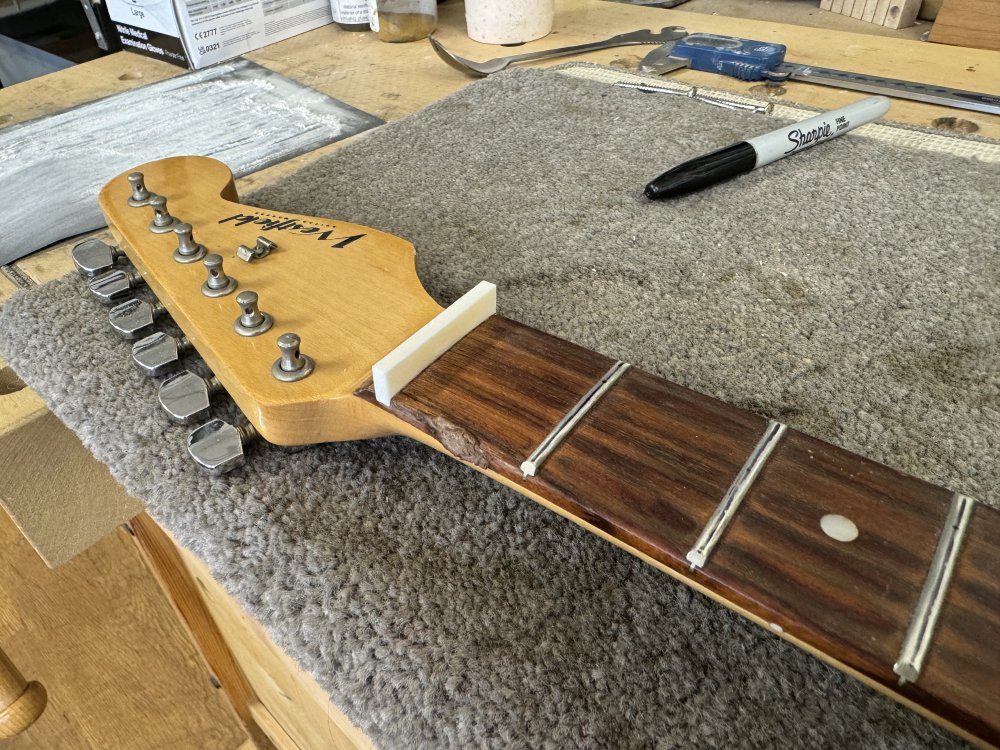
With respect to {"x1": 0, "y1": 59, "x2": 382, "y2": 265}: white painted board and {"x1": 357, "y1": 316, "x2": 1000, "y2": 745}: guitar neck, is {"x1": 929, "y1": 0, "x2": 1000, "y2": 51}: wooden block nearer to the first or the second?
{"x1": 0, "y1": 59, "x2": 382, "y2": 265}: white painted board

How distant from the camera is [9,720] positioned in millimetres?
388

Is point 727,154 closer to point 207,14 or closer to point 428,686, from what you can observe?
point 428,686

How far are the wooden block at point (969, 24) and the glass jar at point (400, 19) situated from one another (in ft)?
1.92

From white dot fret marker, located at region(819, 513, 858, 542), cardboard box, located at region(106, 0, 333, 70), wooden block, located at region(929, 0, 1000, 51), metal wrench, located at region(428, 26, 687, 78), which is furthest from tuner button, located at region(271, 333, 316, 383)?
wooden block, located at region(929, 0, 1000, 51)

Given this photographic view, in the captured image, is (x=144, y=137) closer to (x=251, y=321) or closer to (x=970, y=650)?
(x=251, y=321)

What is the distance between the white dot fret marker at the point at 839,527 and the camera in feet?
0.76

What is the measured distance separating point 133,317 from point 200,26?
1.73ft

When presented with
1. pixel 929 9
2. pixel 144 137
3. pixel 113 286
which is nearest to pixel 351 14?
pixel 144 137

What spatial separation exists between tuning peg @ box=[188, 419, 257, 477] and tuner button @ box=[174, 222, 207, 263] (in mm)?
103

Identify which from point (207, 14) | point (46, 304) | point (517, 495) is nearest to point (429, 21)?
point (207, 14)

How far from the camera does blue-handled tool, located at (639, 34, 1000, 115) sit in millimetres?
619

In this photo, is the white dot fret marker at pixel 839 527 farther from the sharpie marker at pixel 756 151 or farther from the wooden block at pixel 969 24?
the wooden block at pixel 969 24

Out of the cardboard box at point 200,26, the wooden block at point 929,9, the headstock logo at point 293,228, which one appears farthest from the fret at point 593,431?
the wooden block at point 929,9

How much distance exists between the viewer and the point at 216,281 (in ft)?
1.12
